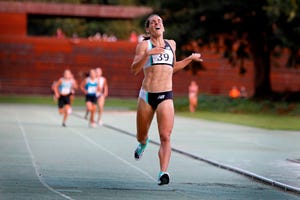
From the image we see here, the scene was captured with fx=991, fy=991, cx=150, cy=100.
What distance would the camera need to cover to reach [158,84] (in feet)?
46.0

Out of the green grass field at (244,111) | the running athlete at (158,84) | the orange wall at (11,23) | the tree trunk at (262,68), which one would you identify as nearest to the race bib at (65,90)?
the green grass field at (244,111)

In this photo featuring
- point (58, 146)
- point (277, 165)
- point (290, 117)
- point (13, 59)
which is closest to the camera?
point (277, 165)

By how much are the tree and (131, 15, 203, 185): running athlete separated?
112 ft

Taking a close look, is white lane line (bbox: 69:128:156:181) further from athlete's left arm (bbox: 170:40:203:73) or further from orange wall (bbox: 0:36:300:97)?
orange wall (bbox: 0:36:300:97)

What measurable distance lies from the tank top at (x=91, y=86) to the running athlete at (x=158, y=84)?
20576mm

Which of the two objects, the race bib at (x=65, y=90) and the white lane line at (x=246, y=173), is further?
the race bib at (x=65, y=90)

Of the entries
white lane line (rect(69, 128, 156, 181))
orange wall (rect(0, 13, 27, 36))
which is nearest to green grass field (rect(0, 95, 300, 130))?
white lane line (rect(69, 128, 156, 181))

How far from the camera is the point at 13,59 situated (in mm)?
78562

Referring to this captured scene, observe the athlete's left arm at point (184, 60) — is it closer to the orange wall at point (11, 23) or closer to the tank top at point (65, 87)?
the tank top at point (65, 87)

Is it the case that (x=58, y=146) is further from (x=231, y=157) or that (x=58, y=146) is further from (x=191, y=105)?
(x=191, y=105)

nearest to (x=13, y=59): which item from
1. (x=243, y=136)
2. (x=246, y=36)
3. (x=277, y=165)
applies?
(x=246, y=36)

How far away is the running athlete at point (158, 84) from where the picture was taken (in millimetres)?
13812

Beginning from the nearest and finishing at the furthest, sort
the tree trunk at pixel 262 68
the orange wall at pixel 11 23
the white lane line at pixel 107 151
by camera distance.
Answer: the white lane line at pixel 107 151 < the tree trunk at pixel 262 68 < the orange wall at pixel 11 23

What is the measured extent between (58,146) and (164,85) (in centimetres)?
918
